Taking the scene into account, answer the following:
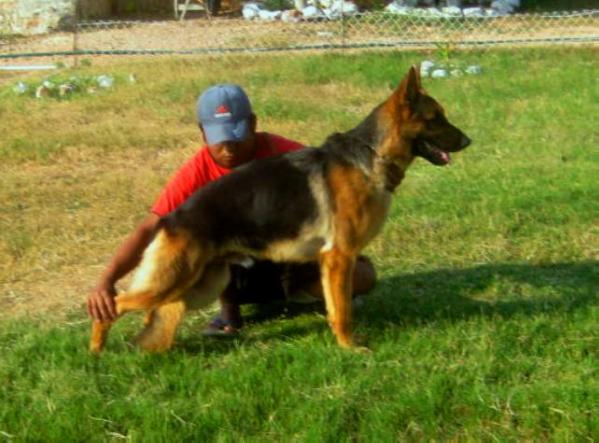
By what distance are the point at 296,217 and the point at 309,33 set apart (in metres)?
11.9

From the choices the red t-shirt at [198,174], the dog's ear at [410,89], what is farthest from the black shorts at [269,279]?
the dog's ear at [410,89]

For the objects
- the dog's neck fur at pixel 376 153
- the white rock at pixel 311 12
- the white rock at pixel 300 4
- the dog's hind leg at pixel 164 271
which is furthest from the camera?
the white rock at pixel 300 4

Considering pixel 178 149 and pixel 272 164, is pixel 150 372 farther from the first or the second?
pixel 178 149

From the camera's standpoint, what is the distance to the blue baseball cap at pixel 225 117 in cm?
554

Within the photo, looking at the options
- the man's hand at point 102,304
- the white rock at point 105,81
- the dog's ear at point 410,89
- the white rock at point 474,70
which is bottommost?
the white rock at point 105,81

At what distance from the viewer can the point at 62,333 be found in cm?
570

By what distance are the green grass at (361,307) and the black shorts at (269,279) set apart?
0.58 ft

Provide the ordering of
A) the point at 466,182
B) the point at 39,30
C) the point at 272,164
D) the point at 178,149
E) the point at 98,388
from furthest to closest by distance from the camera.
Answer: the point at 39,30 < the point at 178,149 < the point at 466,182 < the point at 272,164 < the point at 98,388

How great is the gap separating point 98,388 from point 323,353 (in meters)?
1.06

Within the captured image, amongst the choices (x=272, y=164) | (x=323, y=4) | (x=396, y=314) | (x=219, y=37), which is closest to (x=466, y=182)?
(x=396, y=314)

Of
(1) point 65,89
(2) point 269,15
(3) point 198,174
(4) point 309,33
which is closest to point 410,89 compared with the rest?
(3) point 198,174

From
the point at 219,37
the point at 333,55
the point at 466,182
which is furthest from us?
the point at 219,37

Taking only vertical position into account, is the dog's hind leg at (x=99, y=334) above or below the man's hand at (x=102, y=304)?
below

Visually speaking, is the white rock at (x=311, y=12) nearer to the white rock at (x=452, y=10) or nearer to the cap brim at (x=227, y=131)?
the white rock at (x=452, y=10)
